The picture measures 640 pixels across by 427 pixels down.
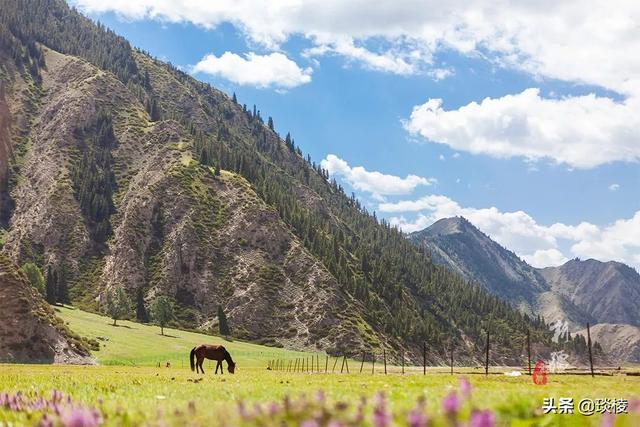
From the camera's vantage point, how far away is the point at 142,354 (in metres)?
132

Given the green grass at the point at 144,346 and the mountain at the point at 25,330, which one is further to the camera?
the green grass at the point at 144,346

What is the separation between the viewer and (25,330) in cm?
9319

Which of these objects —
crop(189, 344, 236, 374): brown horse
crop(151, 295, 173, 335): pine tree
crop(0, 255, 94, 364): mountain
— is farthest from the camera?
crop(151, 295, 173, 335): pine tree

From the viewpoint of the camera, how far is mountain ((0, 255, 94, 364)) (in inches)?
3593

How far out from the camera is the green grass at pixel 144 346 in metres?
125

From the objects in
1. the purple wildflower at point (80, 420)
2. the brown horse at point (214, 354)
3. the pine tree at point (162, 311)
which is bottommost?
the brown horse at point (214, 354)

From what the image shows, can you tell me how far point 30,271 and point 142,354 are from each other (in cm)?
7200

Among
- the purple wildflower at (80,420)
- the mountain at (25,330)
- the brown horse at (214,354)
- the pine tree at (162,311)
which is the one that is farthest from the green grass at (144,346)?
the purple wildflower at (80,420)

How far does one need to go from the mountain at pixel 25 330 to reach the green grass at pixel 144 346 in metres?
16.8

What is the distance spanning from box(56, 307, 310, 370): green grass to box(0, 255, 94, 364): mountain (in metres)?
16.8

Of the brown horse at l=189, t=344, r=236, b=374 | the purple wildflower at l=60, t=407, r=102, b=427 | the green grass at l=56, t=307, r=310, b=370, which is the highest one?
the purple wildflower at l=60, t=407, r=102, b=427

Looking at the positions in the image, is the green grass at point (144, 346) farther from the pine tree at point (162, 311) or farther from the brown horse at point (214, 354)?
the brown horse at point (214, 354)

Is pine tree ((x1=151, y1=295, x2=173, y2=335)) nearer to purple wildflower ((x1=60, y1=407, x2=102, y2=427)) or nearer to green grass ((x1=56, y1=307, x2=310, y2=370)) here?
green grass ((x1=56, y1=307, x2=310, y2=370))

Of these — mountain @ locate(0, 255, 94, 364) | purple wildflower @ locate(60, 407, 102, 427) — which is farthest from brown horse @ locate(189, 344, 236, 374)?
mountain @ locate(0, 255, 94, 364)
